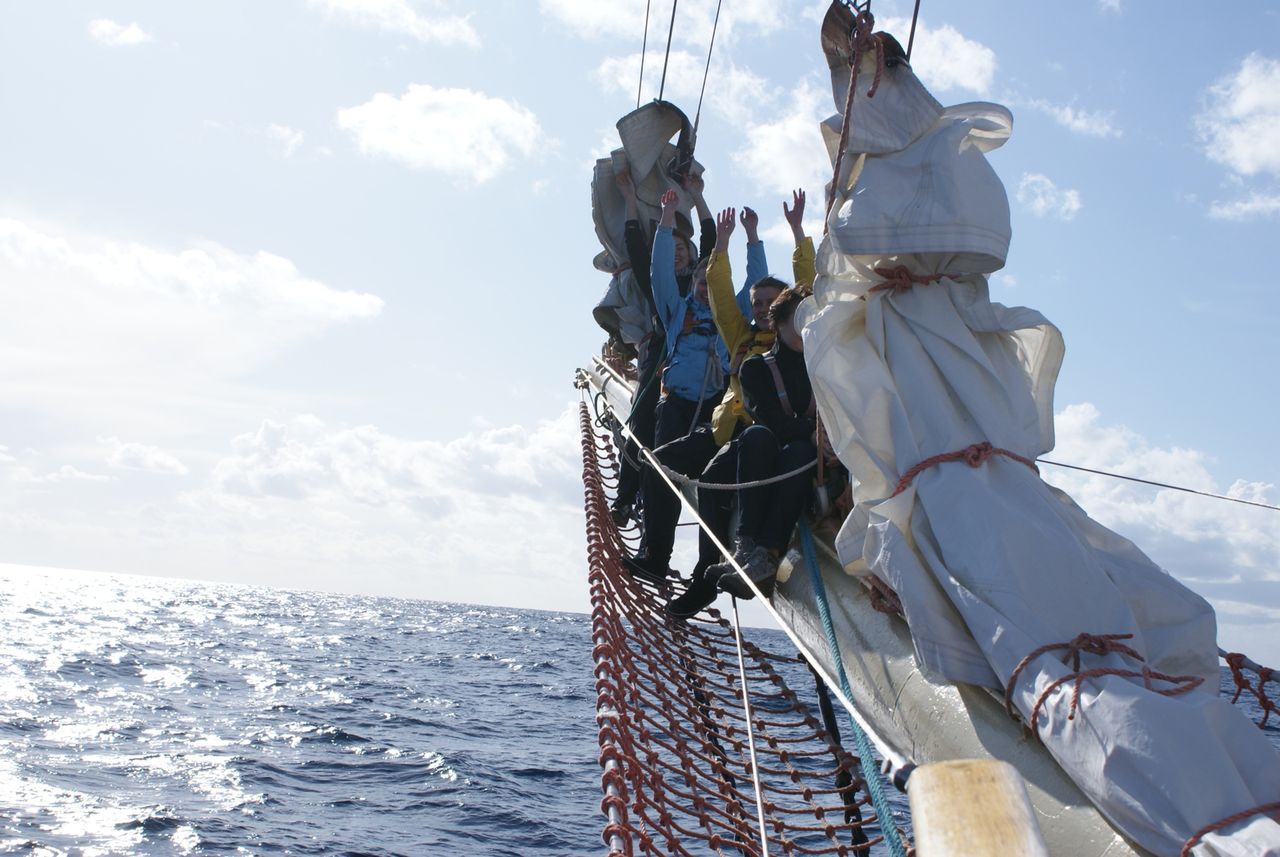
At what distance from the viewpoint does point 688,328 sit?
18.4 feet

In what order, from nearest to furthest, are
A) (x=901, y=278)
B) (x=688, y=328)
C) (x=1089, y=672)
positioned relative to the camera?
(x=1089, y=672), (x=901, y=278), (x=688, y=328)

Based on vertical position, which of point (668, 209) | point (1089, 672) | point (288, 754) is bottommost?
point (288, 754)

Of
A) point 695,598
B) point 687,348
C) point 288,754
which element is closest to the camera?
point 695,598

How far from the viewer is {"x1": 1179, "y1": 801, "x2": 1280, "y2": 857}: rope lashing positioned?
1.61 metres

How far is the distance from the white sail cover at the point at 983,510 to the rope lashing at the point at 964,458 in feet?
0.06

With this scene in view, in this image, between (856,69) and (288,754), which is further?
(288,754)

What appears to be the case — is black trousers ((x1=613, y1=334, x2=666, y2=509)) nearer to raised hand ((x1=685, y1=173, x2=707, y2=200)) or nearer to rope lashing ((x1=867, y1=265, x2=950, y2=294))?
raised hand ((x1=685, y1=173, x2=707, y2=200))

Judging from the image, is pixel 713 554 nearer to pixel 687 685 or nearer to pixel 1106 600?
pixel 687 685

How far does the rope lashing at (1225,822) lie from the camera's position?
1608mm

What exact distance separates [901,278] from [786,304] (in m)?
1.07

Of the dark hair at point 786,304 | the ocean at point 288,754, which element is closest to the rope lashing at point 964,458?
the dark hair at point 786,304

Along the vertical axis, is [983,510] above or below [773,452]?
below

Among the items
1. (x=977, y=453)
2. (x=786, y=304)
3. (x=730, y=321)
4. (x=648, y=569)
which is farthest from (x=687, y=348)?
(x=977, y=453)

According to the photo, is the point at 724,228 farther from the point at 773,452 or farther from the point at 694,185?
the point at 694,185
